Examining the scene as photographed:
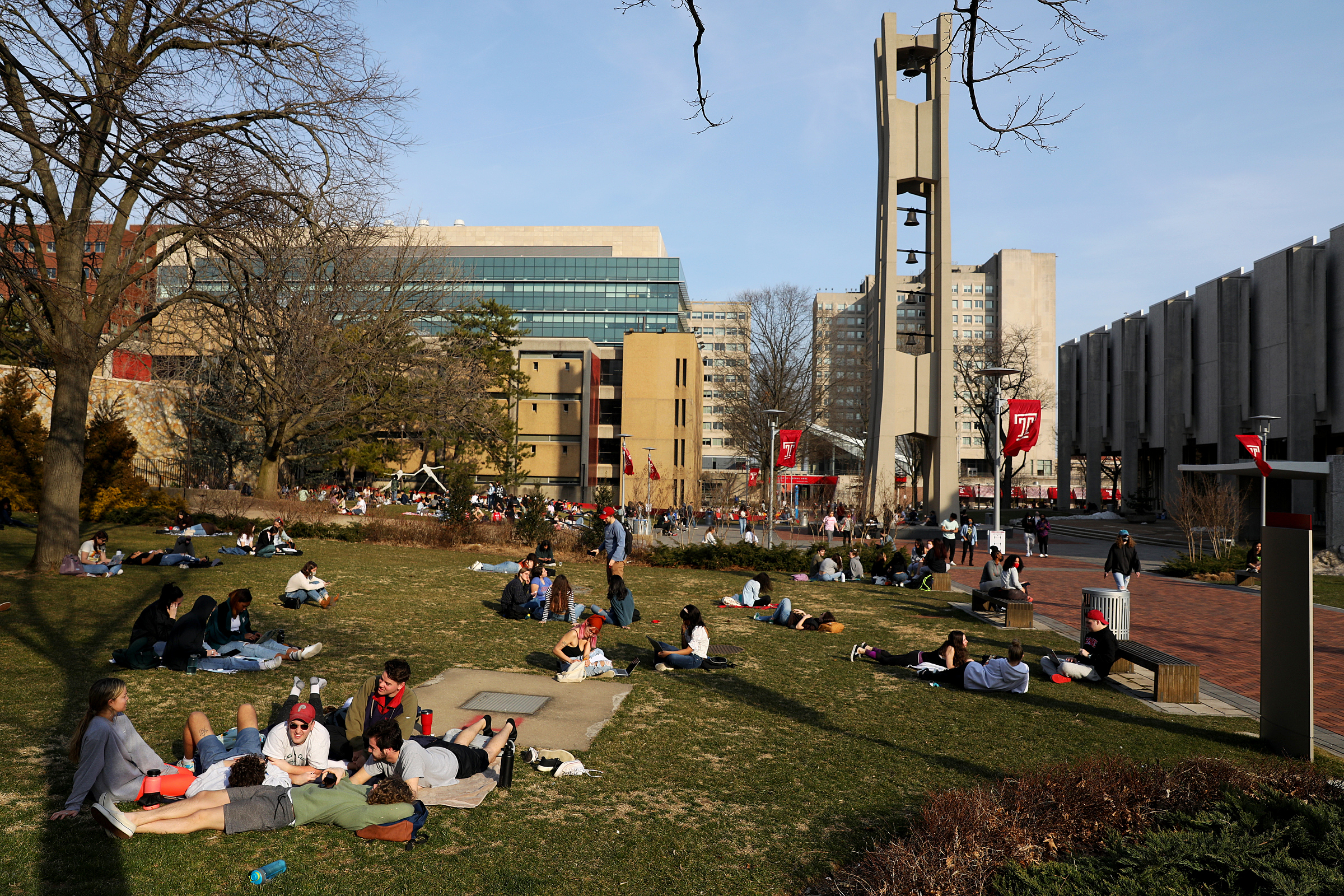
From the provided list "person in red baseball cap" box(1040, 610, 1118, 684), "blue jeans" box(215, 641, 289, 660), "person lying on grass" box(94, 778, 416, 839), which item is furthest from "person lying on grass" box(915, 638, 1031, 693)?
"blue jeans" box(215, 641, 289, 660)

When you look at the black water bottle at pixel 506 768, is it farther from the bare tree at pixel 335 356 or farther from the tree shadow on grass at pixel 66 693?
the bare tree at pixel 335 356

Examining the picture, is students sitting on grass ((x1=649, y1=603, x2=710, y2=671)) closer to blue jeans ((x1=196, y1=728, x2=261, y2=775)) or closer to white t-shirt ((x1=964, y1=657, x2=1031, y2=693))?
white t-shirt ((x1=964, y1=657, x2=1031, y2=693))

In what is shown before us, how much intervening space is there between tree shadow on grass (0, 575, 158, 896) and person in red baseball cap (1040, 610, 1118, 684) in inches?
415

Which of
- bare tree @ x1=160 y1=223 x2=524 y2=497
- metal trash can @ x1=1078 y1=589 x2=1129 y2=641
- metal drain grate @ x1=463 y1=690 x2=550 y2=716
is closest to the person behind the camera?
metal drain grate @ x1=463 y1=690 x2=550 y2=716

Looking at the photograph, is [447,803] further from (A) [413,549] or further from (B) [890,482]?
(B) [890,482]

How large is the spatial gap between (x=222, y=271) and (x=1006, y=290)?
115m

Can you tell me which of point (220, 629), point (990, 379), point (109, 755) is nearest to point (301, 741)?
point (109, 755)

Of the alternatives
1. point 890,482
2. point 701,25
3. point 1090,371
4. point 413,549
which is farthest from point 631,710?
point 1090,371

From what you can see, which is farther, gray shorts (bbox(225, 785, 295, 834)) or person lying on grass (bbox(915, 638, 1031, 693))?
person lying on grass (bbox(915, 638, 1031, 693))

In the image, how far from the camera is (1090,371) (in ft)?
215

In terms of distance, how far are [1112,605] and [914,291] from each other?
2603cm

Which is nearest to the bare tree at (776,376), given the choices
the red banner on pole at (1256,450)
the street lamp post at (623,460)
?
the street lamp post at (623,460)

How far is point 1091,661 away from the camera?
11.1m

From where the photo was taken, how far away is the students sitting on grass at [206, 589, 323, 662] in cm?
991
